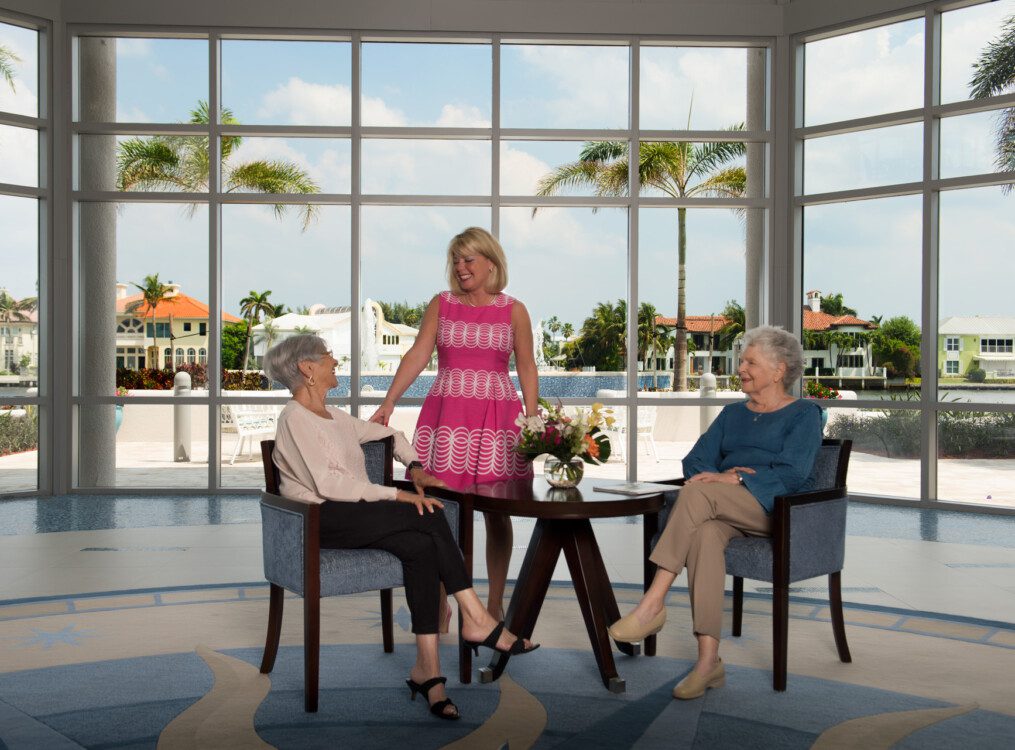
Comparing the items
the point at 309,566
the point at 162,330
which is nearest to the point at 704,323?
the point at 162,330

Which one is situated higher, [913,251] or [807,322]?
[913,251]

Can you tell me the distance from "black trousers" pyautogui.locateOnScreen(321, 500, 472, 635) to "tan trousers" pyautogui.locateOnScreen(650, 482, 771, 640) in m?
0.72

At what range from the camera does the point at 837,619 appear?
12.2 feet

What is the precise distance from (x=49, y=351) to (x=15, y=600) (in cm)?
408

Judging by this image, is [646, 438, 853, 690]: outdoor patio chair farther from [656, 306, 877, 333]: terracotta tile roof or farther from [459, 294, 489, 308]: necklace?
[656, 306, 877, 333]: terracotta tile roof

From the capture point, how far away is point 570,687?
3.38 meters

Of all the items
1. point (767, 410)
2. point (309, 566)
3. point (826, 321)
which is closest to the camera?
point (309, 566)

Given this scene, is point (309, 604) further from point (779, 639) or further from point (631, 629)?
point (779, 639)

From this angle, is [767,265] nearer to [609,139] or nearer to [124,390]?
[609,139]

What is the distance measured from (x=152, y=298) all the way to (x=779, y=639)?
644cm

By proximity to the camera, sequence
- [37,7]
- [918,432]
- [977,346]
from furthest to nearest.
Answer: [37,7] → [918,432] → [977,346]

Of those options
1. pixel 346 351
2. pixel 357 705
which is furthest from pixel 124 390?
pixel 357 705

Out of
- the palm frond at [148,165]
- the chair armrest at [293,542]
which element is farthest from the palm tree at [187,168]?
the chair armrest at [293,542]

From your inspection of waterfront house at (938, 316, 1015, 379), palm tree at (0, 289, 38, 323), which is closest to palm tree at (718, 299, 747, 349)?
waterfront house at (938, 316, 1015, 379)
